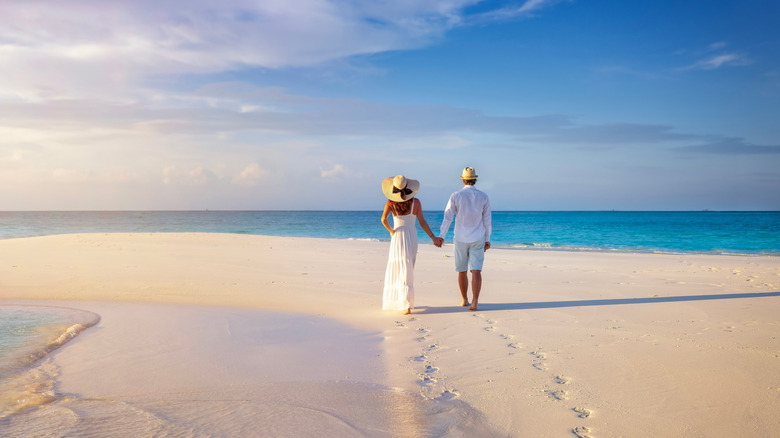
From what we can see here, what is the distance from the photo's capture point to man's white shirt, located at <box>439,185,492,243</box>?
23.4 feet

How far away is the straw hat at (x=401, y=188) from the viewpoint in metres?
6.75

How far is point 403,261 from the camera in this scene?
697 centimetres

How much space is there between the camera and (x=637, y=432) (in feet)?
10.3

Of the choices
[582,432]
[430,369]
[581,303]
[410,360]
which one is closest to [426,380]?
[430,369]

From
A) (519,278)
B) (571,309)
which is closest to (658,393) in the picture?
(571,309)

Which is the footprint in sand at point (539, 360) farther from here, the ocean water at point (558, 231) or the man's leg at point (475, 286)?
the ocean water at point (558, 231)

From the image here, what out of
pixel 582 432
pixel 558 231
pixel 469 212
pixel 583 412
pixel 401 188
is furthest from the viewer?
pixel 558 231

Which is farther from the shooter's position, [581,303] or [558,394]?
[581,303]

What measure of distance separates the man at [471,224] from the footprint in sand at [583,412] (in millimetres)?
3625

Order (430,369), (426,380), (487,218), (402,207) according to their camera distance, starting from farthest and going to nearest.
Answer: (487,218), (402,207), (430,369), (426,380)

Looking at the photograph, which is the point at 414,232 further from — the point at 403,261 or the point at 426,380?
the point at 426,380

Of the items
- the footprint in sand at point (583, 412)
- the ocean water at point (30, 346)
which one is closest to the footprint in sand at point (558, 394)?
the footprint in sand at point (583, 412)

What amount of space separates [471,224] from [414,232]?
87 centimetres

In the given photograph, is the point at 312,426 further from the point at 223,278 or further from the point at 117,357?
the point at 223,278
